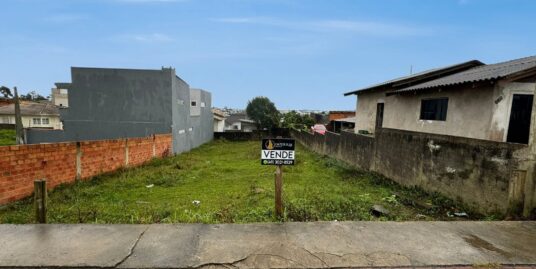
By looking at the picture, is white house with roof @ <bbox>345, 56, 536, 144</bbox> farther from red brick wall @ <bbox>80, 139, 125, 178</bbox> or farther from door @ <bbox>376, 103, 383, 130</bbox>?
red brick wall @ <bbox>80, 139, 125, 178</bbox>

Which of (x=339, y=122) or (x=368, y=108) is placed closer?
(x=368, y=108)

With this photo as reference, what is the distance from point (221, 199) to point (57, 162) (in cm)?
472

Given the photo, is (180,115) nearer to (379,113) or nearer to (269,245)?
(379,113)

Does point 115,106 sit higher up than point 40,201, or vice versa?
point 115,106

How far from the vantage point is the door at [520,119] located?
19.0ft

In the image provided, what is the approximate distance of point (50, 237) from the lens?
338 cm

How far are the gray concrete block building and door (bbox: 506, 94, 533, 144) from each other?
584 inches

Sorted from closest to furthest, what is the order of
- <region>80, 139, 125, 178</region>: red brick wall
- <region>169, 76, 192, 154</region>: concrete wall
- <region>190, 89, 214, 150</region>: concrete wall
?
<region>80, 139, 125, 178</region>: red brick wall
<region>169, 76, 192, 154</region>: concrete wall
<region>190, 89, 214, 150</region>: concrete wall

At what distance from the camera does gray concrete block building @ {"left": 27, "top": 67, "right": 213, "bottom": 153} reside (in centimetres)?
1552

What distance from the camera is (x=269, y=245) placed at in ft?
10.7

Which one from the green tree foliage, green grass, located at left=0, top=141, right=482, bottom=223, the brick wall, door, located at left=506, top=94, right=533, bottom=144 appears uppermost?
door, located at left=506, top=94, right=533, bottom=144

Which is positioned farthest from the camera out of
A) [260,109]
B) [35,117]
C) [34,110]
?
[260,109]

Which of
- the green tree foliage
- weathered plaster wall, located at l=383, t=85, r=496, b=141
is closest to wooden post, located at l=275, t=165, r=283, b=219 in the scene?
weathered plaster wall, located at l=383, t=85, r=496, b=141

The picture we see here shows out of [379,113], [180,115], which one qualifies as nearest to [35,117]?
[180,115]
